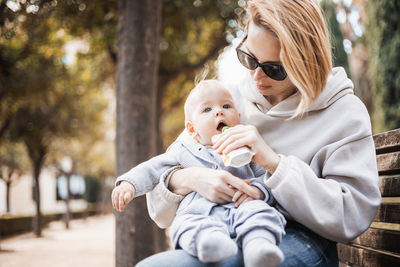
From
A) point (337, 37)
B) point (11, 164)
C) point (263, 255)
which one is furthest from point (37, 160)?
point (263, 255)

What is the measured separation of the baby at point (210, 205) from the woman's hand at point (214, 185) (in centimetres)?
4

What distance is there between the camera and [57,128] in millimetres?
17953

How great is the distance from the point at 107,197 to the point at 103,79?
118ft

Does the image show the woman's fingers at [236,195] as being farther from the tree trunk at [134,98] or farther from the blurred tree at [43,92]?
the blurred tree at [43,92]

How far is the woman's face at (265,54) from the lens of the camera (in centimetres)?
197

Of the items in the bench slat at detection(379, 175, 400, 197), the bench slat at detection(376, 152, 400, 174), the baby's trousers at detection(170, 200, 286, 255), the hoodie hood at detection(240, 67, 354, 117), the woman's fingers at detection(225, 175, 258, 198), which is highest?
the hoodie hood at detection(240, 67, 354, 117)

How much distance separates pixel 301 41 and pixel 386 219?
1095mm

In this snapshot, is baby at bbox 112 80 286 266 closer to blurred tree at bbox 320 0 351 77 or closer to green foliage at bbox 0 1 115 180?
green foliage at bbox 0 1 115 180

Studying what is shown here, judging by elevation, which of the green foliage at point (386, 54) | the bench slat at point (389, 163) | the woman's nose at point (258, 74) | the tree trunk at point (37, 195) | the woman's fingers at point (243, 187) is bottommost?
the tree trunk at point (37, 195)

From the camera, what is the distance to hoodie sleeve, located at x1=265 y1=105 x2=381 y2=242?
1709 mm

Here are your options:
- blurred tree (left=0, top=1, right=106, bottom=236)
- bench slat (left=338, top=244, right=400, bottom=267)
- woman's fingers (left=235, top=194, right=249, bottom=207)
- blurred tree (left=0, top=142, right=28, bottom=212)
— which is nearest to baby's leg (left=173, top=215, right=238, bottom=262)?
woman's fingers (left=235, top=194, right=249, bottom=207)

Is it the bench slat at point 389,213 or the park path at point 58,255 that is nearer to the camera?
the bench slat at point 389,213

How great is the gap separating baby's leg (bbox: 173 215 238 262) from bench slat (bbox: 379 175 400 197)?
41.0 inches

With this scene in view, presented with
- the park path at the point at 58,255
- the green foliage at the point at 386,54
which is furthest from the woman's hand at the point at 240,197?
the green foliage at the point at 386,54
